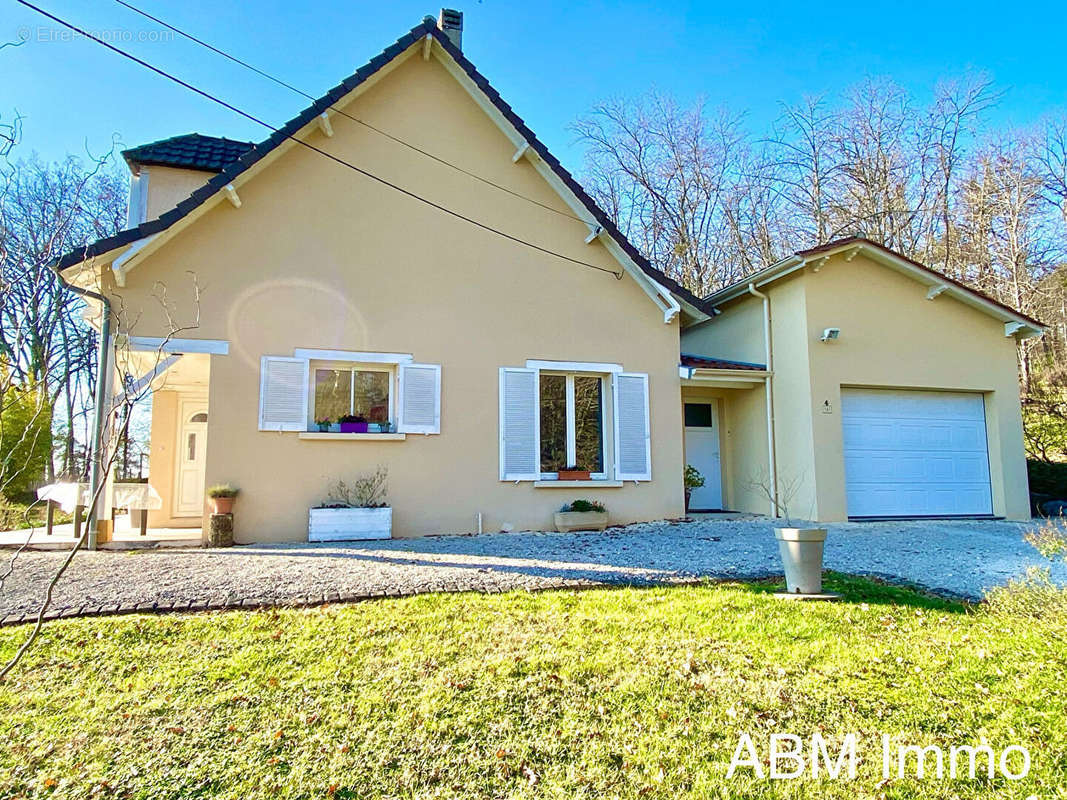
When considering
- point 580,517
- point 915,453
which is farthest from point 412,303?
point 915,453

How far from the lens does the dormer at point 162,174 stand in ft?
34.6

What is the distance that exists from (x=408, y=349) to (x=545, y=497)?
9.95 feet

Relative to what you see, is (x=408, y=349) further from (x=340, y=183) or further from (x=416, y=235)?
(x=340, y=183)

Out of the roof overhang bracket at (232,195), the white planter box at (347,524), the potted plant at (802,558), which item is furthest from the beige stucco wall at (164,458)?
the potted plant at (802,558)

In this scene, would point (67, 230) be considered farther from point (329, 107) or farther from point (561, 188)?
point (561, 188)

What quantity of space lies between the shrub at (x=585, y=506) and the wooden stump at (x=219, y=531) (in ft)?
15.2

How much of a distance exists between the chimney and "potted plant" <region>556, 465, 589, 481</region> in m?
7.10

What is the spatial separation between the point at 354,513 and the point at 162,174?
22.1 feet

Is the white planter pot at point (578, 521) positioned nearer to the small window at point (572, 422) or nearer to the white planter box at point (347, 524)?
the small window at point (572, 422)

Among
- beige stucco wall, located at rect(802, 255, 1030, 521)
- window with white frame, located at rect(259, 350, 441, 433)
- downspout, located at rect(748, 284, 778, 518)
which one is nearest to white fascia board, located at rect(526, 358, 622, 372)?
window with white frame, located at rect(259, 350, 441, 433)

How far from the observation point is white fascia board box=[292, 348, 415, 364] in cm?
902

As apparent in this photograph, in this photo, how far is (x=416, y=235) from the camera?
31.9 feet

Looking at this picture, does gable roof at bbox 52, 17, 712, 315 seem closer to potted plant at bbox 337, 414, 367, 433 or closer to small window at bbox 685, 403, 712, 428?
small window at bbox 685, 403, 712, 428

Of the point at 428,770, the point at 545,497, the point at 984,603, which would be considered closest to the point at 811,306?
the point at 545,497
